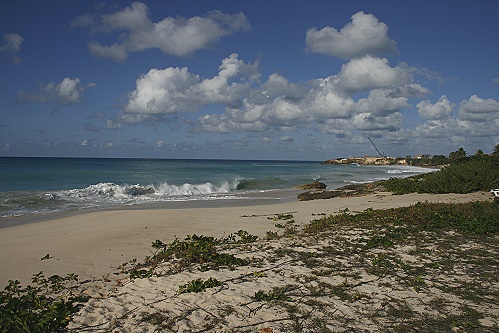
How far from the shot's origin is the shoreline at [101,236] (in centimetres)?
711

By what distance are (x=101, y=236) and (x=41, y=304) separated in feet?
16.2

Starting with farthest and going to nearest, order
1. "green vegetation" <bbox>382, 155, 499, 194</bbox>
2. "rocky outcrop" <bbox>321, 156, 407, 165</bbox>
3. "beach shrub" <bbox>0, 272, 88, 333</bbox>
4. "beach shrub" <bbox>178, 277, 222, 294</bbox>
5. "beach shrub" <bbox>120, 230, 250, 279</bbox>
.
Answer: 1. "rocky outcrop" <bbox>321, 156, 407, 165</bbox>
2. "green vegetation" <bbox>382, 155, 499, 194</bbox>
3. "beach shrub" <bbox>120, 230, 250, 279</bbox>
4. "beach shrub" <bbox>178, 277, 222, 294</bbox>
5. "beach shrub" <bbox>0, 272, 88, 333</bbox>

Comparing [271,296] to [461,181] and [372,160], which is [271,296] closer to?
[461,181]

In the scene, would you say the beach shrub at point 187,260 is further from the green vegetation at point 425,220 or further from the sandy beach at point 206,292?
the green vegetation at point 425,220

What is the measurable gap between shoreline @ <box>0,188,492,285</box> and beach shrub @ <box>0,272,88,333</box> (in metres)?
0.48

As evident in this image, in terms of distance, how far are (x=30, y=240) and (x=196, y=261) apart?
5637 mm

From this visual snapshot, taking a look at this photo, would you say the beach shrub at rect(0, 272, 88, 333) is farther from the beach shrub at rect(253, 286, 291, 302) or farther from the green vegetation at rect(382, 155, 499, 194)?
the green vegetation at rect(382, 155, 499, 194)

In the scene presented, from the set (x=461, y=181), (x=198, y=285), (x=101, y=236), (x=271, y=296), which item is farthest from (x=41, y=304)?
(x=461, y=181)

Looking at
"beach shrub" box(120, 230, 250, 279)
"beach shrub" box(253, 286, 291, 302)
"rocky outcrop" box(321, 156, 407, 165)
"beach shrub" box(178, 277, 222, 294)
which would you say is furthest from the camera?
"rocky outcrop" box(321, 156, 407, 165)

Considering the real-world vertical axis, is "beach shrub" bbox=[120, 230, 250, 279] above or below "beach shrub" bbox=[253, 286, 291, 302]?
above

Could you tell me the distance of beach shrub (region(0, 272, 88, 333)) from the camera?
419 centimetres

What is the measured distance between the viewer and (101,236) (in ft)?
31.7

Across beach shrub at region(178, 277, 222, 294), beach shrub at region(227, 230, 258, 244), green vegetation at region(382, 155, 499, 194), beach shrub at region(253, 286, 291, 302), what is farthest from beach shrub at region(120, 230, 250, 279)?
green vegetation at region(382, 155, 499, 194)

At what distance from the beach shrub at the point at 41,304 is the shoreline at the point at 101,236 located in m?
0.48
